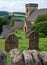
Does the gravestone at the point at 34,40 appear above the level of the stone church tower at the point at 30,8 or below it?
above

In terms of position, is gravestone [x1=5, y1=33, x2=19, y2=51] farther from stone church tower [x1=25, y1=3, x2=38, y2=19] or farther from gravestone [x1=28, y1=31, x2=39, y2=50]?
stone church tower [x1=25, y1=3, x2=38, y2=19]

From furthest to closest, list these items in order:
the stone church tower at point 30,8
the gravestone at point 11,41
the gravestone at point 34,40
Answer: the stone church tower at point 30,8
the gravestone at point 34,40
the gravestone at point 11,41

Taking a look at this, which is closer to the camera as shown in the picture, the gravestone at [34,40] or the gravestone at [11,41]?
the gravestone at [11,41]

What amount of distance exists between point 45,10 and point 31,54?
86.4m

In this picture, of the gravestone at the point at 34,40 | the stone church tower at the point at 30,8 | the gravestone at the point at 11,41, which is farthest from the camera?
the stone church tower at the point at 30,8

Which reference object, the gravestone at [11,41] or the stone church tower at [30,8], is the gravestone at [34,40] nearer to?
the gravestone at [11,41]

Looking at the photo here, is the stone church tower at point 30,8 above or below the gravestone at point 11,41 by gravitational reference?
below

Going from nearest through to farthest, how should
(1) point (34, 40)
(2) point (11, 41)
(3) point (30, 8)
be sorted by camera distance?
(2) point (11, 41) → (1) point (34, 40) → (3) point (30, 8)

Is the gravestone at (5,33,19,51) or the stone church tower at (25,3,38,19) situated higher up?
the gravestone at (5,33,19,51)

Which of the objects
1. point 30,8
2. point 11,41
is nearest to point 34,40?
point 11,41

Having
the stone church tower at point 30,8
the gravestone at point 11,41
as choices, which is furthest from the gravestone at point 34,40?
the stone church tower at point 30,8

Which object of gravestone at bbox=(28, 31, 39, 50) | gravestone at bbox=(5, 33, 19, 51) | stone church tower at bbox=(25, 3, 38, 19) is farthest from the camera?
stone church tower at bbox=(25, 3, 38, 19)

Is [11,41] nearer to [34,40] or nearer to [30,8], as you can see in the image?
[34,40]

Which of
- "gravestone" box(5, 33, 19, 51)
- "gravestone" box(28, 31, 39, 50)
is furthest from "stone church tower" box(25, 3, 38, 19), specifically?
"gravestone" box(5, 33, 19, 51)
